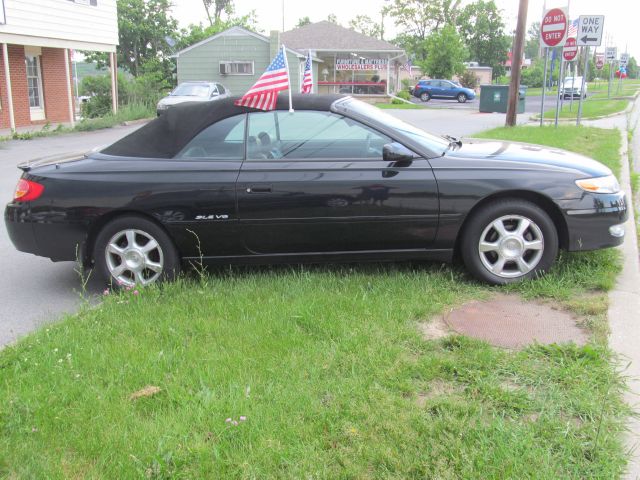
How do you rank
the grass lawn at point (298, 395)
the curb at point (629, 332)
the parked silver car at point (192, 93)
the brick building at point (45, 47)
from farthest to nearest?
the parked silver car at point (192, 93)
the brick building at point (45, 47)
the curb at point (629, 332)
the grass lawn at point (298, 395)

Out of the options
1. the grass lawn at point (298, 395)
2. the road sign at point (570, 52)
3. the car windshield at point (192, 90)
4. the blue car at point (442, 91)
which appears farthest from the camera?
the blue car at point (442, 91)

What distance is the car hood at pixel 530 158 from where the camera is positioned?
15.9ft

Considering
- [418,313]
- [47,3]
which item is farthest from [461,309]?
[47,3]

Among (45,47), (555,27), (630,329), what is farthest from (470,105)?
(630,329)

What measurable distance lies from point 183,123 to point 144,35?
41.5 meters

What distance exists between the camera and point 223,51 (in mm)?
36469

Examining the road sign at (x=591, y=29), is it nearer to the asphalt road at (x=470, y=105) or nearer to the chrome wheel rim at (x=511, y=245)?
the asphalt road at (x=470, y=105)

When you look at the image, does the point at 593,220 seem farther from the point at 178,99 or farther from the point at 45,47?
the point at 45,47

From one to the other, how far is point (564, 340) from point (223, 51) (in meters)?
35.4

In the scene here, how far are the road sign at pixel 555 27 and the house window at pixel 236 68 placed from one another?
22.7m

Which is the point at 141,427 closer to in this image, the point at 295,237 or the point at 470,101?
the point at 295,237

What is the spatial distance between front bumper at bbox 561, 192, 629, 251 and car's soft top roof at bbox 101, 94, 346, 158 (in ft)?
6.78

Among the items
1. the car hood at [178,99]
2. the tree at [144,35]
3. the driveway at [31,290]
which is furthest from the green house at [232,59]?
the driveway at [31,290]

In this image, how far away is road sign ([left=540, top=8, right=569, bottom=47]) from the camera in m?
15.6
